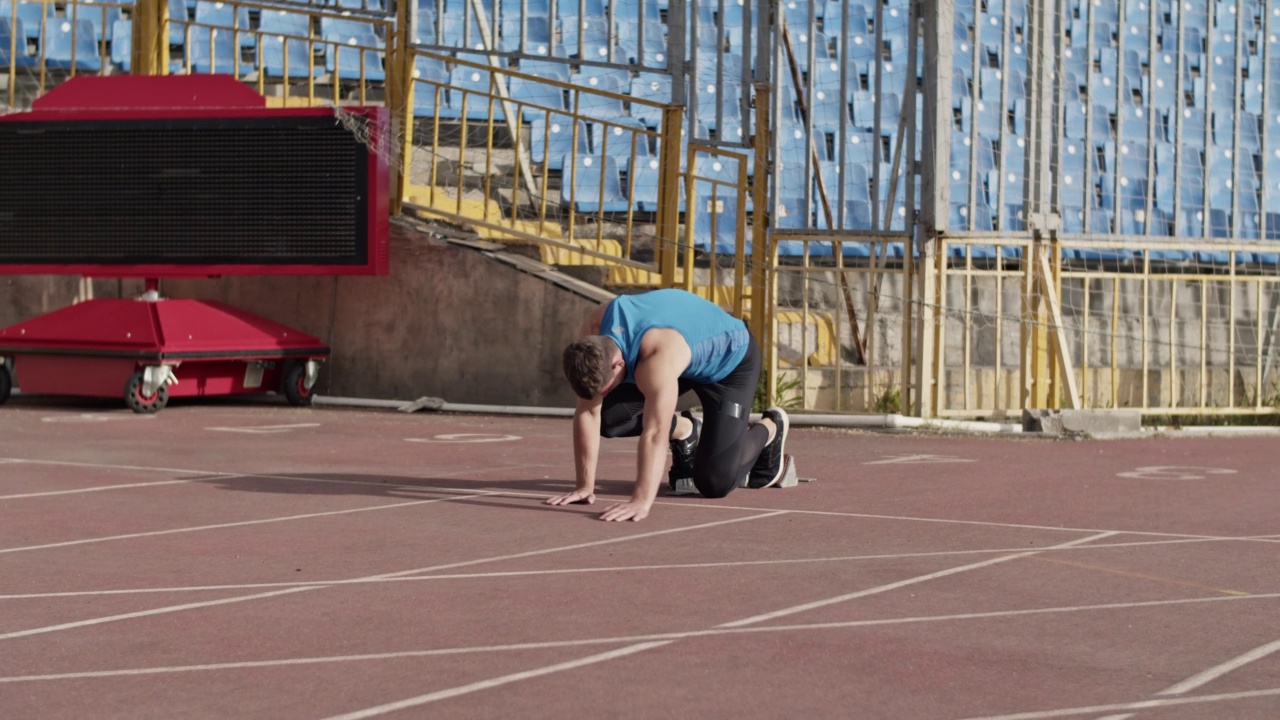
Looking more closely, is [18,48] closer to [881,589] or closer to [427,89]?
[427,89]

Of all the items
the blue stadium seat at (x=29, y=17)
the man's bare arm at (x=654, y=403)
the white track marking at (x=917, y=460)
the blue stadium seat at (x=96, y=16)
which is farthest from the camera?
the blue stadium seat at (x=96, y=16)

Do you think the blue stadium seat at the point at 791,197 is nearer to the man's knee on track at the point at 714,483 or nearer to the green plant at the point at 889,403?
the green plant at the point at 889,403

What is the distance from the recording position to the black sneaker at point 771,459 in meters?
8.09

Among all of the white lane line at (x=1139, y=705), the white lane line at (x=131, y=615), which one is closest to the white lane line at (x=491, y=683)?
the white lane line at (x=1139, y=705)

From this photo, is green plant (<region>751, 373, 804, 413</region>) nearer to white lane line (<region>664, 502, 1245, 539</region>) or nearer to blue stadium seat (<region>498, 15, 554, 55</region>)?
white lane line (<region>664, 502, 1245, 539</region>)

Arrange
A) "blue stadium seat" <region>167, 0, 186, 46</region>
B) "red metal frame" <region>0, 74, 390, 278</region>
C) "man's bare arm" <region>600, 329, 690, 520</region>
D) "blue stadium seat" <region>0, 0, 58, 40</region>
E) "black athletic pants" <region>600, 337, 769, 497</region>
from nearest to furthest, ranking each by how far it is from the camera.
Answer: "man's bare arm" <region>600, 329, 690, 520</region> → "black athletic pants" <region>600, 337, 769, 497</region> → "red metal frame" <region>0, 74, 390, 278</region> → "blue stadium seat" <region>0, 0, 58, 40</region> → "blue stadium seat" <region>167, 0, 186, 46</region>

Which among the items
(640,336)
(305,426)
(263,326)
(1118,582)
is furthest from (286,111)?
(1118,582)

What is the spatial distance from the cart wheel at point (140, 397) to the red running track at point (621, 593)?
284 cm

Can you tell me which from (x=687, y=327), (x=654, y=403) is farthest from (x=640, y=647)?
(x=687, y=327)

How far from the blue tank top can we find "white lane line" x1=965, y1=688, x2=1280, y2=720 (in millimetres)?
3396

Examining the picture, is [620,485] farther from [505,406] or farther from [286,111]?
[286,111]

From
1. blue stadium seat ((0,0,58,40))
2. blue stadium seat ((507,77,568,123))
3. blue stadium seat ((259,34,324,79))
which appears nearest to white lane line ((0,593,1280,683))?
blue stadium seat ((507,77,568,123))

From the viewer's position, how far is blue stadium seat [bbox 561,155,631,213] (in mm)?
17344

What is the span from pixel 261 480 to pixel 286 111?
565 centimetres
